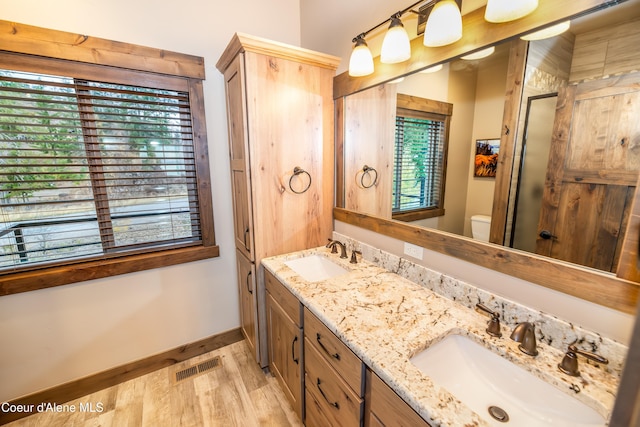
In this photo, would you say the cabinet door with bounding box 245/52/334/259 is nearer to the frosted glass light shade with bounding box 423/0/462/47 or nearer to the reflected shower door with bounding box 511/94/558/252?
the frosted glass light shade with bounding box 423/0/462/47

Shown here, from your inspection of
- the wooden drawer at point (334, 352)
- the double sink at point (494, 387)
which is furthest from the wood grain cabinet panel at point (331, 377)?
the double sink at point (494, 387)

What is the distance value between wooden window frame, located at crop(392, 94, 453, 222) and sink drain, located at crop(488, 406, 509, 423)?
78cm

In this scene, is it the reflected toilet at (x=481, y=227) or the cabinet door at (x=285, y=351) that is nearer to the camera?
the reflected toilet at (x=481, y=227)

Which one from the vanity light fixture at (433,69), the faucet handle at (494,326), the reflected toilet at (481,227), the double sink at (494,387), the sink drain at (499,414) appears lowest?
the sink drain at (499,414)

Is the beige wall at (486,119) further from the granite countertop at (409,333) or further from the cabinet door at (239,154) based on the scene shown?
the cabinet door at (239,154)

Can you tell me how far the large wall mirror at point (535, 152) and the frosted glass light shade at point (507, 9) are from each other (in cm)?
5

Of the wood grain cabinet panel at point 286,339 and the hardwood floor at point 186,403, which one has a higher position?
the wood grain cabinet panel at point 286,339

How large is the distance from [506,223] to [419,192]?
0.48m

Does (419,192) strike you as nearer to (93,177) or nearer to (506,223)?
(506,223)

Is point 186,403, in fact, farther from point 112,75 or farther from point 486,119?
point 486,119

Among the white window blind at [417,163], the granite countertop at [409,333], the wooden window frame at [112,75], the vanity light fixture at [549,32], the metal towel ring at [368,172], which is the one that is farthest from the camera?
the metal towel ring at [368,172]

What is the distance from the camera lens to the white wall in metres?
1.61

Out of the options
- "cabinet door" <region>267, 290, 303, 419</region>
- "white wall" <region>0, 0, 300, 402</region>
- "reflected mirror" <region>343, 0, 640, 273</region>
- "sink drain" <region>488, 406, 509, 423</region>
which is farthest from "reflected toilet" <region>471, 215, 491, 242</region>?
"white wall" <region>0, 0, 300, 402</region>

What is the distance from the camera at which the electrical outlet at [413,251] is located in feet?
4.64
